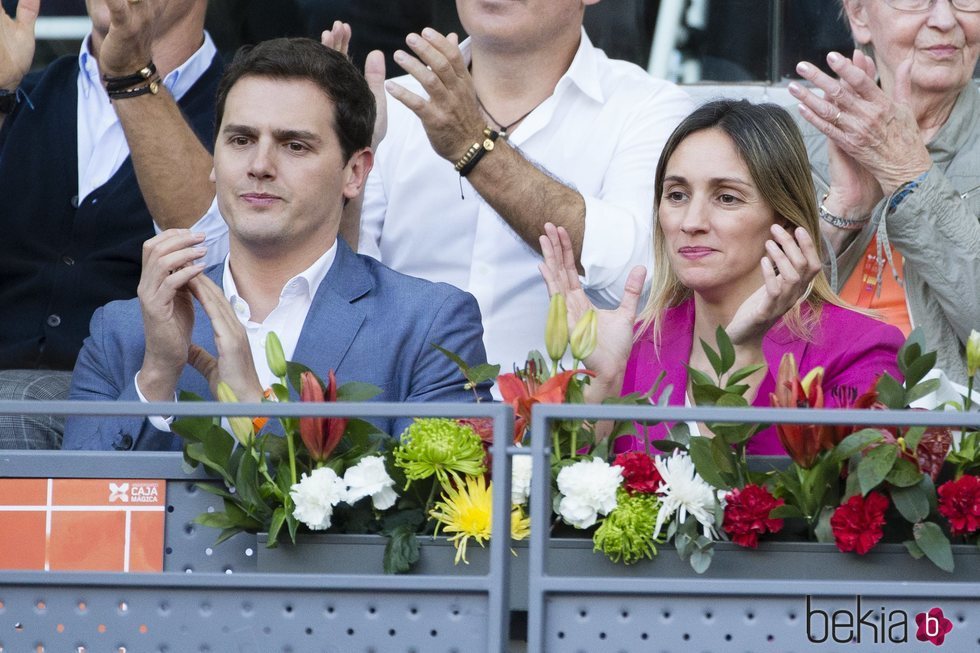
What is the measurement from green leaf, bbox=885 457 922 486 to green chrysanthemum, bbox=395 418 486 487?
0.59 m

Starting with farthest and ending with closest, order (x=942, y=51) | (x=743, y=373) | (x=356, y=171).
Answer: (x=942, y=51) < (x=356, y=171) < (x=743, y=373)

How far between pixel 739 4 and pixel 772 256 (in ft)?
5.23

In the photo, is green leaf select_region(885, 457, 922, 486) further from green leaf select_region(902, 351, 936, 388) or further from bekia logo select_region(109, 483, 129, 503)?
bekia logo select_region(109, 483, 129, 503)

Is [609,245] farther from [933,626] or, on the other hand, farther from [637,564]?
[933,626]

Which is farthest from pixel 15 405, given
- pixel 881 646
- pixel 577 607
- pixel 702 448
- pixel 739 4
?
pixel 739 4

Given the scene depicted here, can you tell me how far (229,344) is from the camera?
2.65m

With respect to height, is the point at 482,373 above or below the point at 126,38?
below

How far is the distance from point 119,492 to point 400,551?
44 centimetres

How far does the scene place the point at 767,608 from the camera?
1.91 metres

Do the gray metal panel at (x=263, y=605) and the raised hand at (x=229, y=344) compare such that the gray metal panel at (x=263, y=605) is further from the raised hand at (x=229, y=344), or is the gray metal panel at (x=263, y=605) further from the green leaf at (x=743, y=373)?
the raised hand at (x=229, y=344)

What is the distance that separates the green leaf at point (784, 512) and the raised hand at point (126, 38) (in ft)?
6.21

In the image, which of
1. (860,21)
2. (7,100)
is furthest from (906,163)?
(7,100)

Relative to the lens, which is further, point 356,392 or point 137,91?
point 137,91

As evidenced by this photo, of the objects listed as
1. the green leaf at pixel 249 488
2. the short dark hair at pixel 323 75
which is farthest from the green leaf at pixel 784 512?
the short dark hair at pixel 323 75
